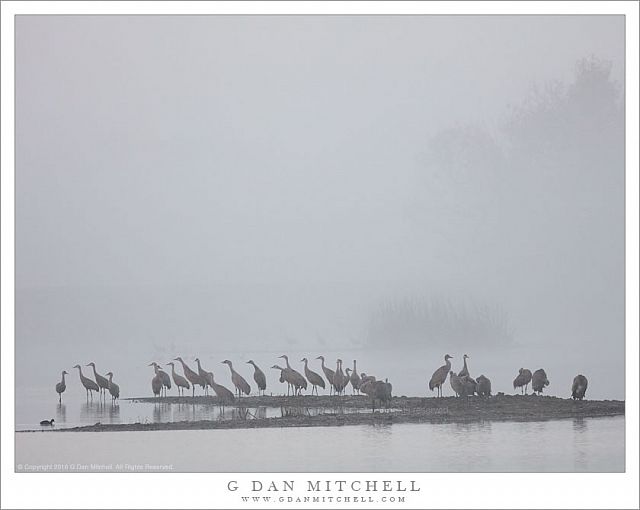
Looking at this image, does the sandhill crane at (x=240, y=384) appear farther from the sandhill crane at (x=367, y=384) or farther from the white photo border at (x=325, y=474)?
the white photo border at (x=325, y=474)

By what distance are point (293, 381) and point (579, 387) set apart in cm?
277

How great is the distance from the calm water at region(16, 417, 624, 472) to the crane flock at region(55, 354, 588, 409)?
105 centimetres

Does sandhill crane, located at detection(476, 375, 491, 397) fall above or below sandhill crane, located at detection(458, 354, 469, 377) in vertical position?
below

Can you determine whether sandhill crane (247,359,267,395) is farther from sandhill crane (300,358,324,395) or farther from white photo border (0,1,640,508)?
white photo border (0,1,640,508)

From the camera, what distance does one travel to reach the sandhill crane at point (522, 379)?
12.4m

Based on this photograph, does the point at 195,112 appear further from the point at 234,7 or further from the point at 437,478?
the point at 437,478

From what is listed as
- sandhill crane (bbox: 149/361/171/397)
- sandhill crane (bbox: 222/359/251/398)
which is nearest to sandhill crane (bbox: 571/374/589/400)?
sandhill crane (bbox: 222/359/251/398)

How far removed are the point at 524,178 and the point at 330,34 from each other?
7.76ft

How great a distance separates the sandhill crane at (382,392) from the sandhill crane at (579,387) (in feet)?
5.78

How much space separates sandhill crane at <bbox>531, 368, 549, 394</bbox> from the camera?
40.5ft

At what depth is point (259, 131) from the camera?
12.5 m

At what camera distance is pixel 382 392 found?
464 inches

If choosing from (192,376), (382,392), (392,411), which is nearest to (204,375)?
(192,376)

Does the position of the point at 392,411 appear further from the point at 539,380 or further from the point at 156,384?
the point at 156,384
